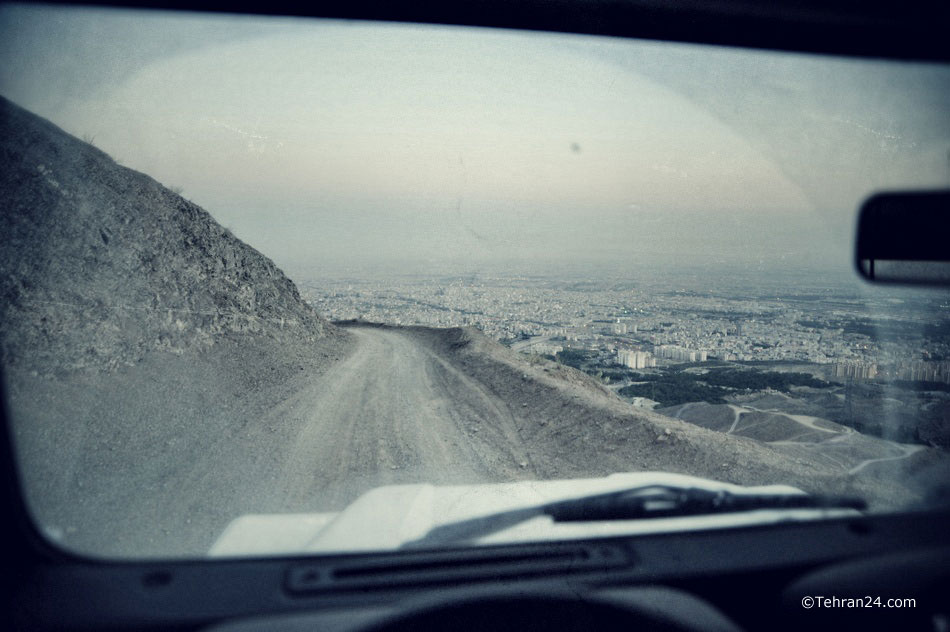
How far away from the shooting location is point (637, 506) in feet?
9.93

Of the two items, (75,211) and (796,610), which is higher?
(75,211)

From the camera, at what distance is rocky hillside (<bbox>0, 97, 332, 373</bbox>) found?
3.23 m

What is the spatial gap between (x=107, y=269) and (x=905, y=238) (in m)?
4.94

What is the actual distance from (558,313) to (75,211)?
3.27 meters

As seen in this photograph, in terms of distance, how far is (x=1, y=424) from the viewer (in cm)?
280

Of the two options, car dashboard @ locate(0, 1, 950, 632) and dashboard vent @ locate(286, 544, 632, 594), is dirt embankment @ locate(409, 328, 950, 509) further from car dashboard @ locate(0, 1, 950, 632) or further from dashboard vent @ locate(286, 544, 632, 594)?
dashboard vent @ locate(286, 544, 632, 594)

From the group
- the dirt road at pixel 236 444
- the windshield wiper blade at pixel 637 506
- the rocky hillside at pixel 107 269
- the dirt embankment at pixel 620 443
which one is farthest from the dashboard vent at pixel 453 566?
the rocky hillside at pixel 107 269

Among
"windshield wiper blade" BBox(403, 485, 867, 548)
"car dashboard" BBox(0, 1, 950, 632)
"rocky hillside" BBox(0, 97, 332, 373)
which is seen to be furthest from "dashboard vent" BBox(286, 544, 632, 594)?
"rocky hillside" BBox(0, 97, 332, 373)

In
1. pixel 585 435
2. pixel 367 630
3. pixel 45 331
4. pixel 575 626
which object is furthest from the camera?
pixel 585 435

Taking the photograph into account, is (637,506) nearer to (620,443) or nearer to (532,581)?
(532,581)

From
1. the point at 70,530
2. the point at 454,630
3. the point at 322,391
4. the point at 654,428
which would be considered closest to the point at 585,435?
the point at 654,428

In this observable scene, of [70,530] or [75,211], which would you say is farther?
[75,211]

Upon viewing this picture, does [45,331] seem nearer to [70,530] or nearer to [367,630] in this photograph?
[70,530]

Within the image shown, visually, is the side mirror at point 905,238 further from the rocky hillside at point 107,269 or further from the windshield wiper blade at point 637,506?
the rocky hillside at point 107,269
